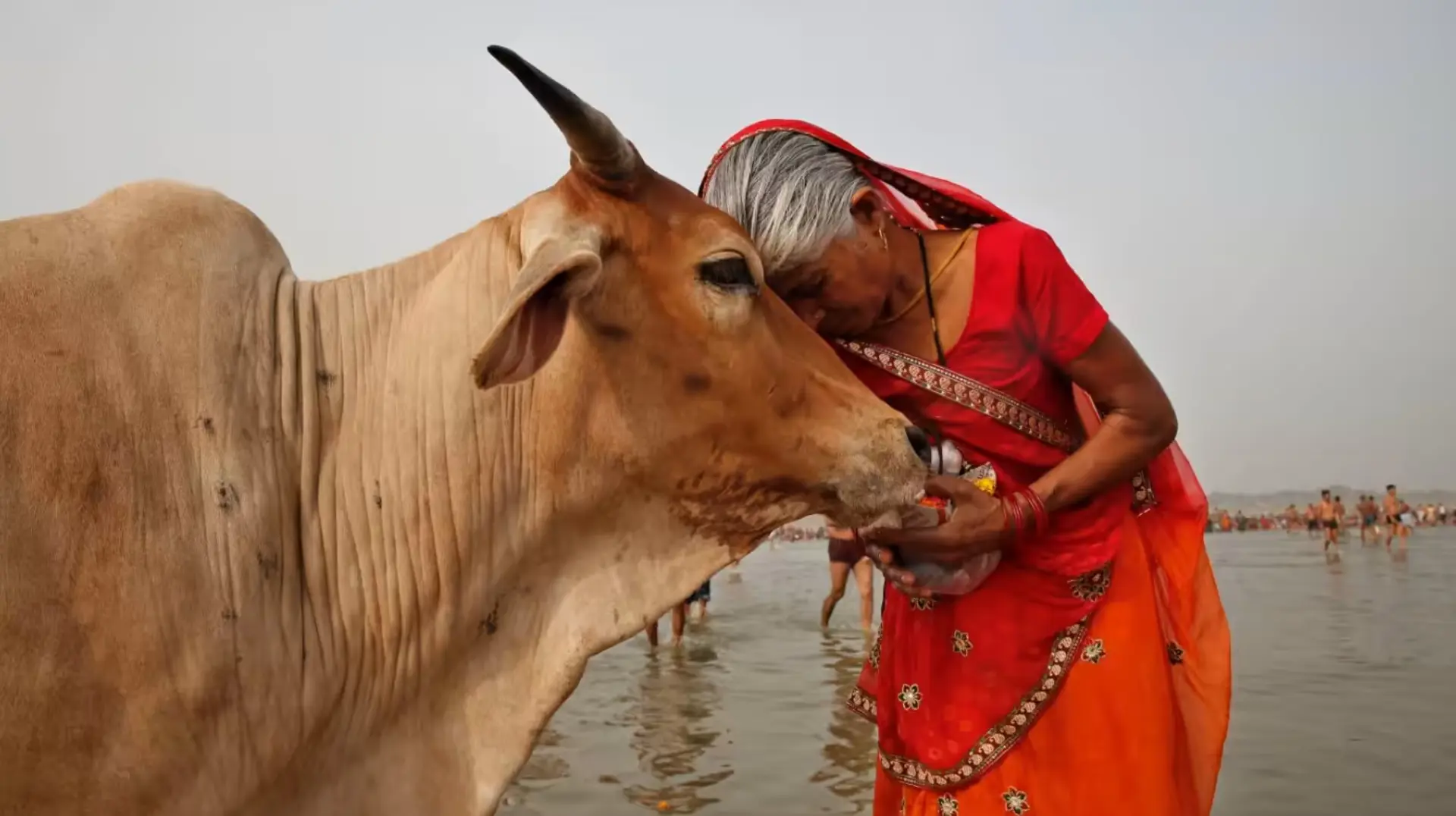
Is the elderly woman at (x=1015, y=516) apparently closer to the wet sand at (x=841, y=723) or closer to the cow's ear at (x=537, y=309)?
Result: the cow's ear at (x=537, y=309)

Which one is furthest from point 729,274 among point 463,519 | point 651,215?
point 463,519

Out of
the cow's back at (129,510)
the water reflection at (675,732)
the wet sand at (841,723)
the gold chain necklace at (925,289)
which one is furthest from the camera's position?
the water reflection at (675,732)

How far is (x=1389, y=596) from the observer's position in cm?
1362

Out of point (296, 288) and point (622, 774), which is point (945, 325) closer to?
point (296, 288)

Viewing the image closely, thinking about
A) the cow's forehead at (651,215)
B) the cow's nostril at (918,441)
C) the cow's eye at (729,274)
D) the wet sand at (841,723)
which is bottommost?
Answer: the wet sand at (841,723)

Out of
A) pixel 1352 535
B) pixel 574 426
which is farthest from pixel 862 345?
pixel 1352 535

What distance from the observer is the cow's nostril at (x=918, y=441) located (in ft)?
7.17

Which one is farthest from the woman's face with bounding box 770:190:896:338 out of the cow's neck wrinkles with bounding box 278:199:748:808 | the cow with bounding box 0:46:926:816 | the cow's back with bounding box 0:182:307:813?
the cow's back with bounding box 0:182:307:813

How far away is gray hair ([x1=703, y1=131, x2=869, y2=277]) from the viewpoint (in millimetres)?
2400

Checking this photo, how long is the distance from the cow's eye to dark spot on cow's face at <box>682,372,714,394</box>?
0.18 metres

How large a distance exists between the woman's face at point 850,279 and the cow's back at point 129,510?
114 centimetres

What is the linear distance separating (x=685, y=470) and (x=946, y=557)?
2.03 ft

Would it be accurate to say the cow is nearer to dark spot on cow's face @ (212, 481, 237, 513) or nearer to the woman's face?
dark spot on cow's face @ (212, 481, 237, 513)

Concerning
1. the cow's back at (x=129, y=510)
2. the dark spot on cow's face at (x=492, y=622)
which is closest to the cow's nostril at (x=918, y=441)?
the dark spot on cow's face at (x=492, y=622)
